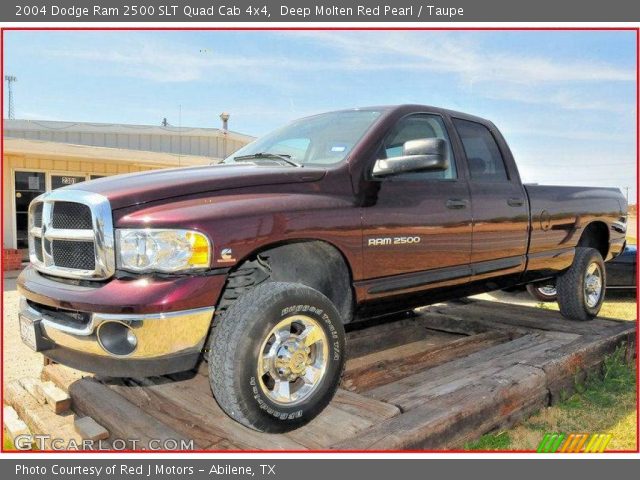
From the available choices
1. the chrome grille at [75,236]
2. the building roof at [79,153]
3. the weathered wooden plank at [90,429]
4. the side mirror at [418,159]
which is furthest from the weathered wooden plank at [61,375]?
the building roof at [79,153]

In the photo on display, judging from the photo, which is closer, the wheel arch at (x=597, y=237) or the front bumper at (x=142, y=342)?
the front bumper at (x=142, y=342)

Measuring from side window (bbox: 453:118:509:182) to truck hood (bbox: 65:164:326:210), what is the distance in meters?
1.67

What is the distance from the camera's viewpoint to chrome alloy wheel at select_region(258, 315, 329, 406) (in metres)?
2.81

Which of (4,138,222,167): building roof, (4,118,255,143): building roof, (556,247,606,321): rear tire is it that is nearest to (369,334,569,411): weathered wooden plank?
(556,247,606,321): rear tire

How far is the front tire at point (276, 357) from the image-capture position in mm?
2664

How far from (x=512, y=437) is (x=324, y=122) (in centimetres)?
250

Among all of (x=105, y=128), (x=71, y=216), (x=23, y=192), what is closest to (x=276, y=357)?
(x=71, y=216)

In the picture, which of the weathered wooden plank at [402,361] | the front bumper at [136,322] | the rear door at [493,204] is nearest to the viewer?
the front bumper at [136,322]

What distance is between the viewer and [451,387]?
11.1ft

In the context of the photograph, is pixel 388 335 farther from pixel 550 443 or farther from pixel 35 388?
pixel 35 388

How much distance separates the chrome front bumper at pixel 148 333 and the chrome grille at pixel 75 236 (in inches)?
10.0

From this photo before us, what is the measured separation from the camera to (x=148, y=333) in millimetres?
2574

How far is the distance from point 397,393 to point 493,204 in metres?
1.88

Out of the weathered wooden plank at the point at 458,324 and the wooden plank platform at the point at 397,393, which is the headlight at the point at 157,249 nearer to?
the wooden plank platform at the point at 397,393
